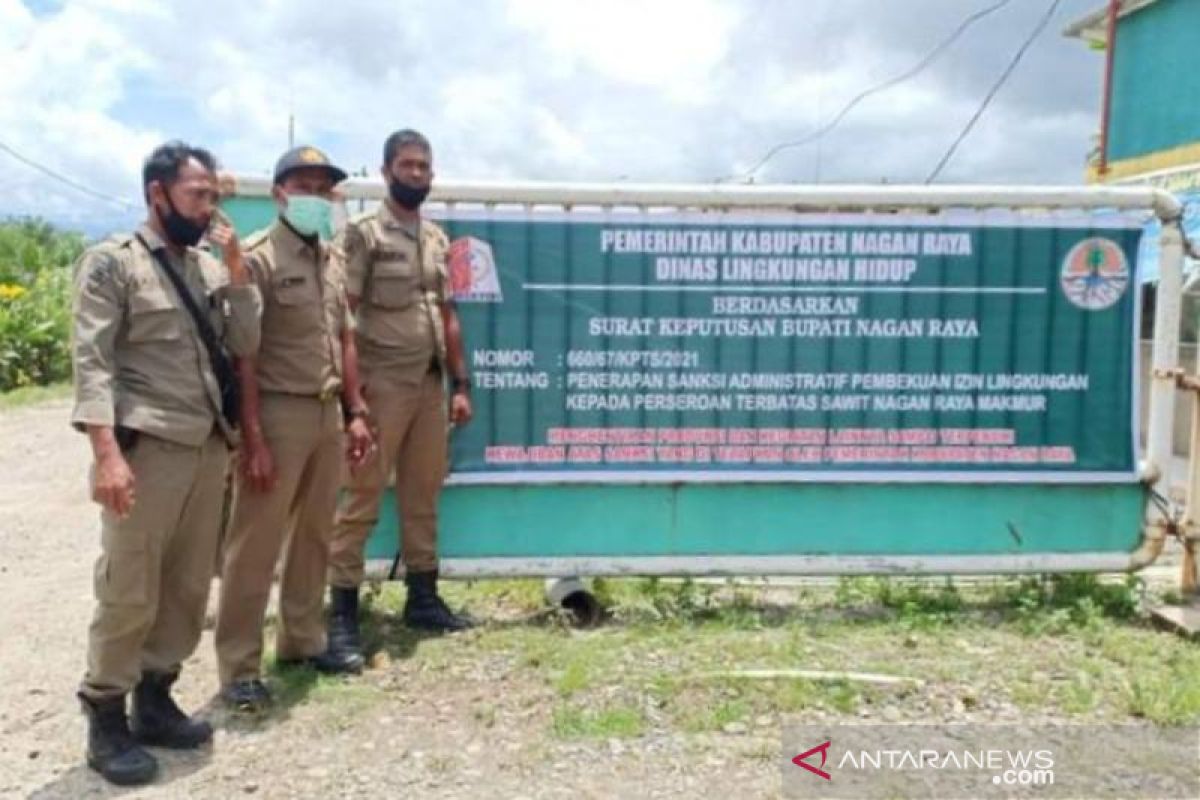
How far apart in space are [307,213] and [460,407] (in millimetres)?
1057

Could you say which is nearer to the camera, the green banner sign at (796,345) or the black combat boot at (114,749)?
the black combat boot at (114,749)

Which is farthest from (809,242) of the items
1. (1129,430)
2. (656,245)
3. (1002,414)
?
(1129,430)

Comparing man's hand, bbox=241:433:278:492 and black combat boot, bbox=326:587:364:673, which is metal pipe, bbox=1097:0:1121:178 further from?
man's hand, bbox=241:433:278:492

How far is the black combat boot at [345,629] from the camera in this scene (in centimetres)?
383

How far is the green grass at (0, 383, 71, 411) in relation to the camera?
1193 centimetres

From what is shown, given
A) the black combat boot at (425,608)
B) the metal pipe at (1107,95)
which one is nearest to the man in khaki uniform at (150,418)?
the black combat boot at (425,608)

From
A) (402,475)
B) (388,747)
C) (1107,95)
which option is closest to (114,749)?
(388,747)

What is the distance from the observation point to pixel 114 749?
3068mm

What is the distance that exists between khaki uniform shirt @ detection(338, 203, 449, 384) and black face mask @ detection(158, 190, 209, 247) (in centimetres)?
80

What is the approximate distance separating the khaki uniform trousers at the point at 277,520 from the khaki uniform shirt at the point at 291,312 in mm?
66

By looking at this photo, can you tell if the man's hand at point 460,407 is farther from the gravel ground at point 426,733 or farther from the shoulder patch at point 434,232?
the gravel ground at point 426,733

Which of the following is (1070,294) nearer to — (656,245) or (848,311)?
(848,311)

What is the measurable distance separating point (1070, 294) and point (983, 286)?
39cm

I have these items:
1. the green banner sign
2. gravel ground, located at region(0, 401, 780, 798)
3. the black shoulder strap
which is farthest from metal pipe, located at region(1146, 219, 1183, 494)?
the black shoulder strap
